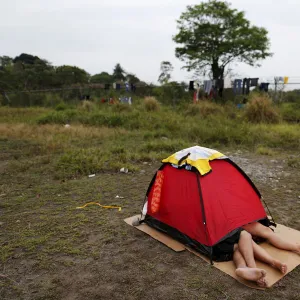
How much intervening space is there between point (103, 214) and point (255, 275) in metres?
2.17

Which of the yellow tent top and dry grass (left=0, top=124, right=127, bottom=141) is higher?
the yellow tent top

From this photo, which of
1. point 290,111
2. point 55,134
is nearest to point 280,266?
point 55,134

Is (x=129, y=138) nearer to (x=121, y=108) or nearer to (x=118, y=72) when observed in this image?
(x=121, y=108)

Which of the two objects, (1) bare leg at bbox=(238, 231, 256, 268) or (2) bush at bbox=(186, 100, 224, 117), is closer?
(1) bare leg at bbox=(238, 231, 256, 268)

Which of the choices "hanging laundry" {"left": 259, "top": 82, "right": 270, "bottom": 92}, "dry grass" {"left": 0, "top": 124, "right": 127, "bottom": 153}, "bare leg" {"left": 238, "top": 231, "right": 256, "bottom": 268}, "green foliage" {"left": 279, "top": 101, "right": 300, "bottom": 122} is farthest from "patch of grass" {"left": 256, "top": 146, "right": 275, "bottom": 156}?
"hanging laundry" {"left": 259, "top": 82, "right": 270, "bottom": 92}

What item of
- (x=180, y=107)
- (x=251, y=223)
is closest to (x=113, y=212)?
(x=251, y=223)

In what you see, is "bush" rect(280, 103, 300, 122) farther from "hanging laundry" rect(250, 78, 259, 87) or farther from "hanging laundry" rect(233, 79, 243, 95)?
"hanging laundry" rect(233, 79, 243, 95)

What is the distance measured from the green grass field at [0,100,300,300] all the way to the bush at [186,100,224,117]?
85.9 inches

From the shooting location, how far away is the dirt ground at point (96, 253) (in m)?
2.44

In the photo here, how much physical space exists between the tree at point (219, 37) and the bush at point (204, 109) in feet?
23.9

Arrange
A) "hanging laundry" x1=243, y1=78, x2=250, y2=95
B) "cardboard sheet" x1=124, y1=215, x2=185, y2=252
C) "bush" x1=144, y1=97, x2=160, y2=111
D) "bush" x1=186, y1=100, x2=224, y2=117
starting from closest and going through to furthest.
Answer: "cardboard sheet" x1=124, y1=215, x2=185, y2=252 < "bush" x1=186, y1=100, x2=224, y2=117 < "hanging laundry" x1=243, y1=78, x2=250, y2=95 < "bush" x1=144, y1=97, x2=160, y2=111

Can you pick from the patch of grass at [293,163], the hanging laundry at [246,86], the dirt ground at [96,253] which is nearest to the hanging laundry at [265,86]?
the hanging laundry at [246,86]

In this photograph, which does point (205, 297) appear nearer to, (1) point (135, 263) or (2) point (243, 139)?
(1) point (135, 263)

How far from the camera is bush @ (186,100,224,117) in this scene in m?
12.1
